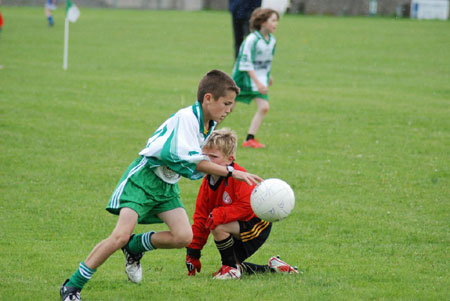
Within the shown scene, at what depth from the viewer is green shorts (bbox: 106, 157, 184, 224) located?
465 centimetres

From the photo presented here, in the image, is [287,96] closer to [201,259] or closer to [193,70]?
[193,70]

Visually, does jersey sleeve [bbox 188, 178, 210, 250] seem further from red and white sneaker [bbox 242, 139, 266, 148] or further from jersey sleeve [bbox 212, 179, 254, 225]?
red and white sneaker [bbox 242, 139, 266, 148]

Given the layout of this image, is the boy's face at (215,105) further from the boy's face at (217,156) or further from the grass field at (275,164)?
the grass field at (275,164)

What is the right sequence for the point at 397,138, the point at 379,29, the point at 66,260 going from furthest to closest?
1. the point at 379,29
2. the point at 397,138
3. the point at 66,260

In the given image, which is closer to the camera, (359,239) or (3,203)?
(359,239)

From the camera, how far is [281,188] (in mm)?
4820

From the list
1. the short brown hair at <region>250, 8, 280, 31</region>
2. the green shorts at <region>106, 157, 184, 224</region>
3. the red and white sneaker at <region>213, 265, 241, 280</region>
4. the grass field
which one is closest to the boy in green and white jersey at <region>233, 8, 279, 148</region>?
the short brown hair at <region>250, 8, 280, 31</region>

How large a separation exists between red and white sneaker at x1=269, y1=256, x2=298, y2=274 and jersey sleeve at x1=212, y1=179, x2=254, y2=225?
0.44 m

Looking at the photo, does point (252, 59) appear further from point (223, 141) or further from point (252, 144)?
point (223, 141)

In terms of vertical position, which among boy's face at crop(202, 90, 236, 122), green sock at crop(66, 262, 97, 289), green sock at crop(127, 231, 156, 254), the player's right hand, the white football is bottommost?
the player's right hand

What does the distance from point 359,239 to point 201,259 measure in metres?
1.61

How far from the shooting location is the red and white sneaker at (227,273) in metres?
5.28

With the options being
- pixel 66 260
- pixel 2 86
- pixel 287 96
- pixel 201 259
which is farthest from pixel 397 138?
pixel 2 86

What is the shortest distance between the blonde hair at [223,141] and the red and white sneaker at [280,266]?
0.99 m
